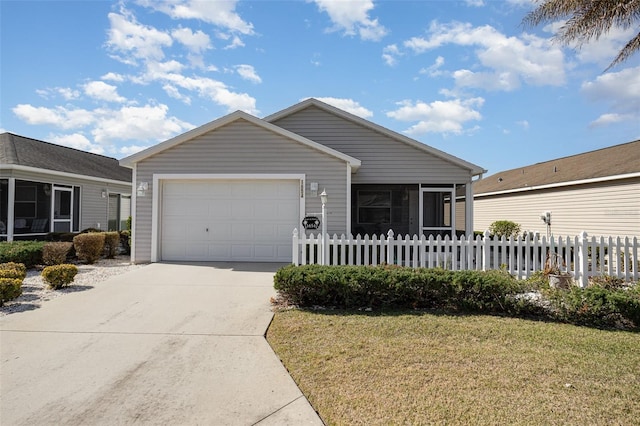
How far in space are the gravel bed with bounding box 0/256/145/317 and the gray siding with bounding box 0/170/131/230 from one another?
5.06m

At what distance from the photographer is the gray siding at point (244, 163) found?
35.0ft

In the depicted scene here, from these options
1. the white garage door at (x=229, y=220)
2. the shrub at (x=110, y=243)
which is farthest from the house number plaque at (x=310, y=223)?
the shrub at (x=110, y=243)

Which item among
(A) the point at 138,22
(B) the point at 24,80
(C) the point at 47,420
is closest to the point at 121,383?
(C) the point at 47,420

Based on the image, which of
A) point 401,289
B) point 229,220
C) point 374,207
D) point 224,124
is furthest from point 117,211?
point 401,289

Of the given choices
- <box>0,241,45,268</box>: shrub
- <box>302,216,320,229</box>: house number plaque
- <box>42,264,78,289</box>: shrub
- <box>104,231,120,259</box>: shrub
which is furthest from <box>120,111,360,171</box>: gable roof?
<box>42,264,78,289</box>: shrub

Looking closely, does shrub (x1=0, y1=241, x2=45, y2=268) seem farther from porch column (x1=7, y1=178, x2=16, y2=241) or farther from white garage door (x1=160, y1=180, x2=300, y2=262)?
porch column (x1=7, y1=178, x2=16, y2=241)

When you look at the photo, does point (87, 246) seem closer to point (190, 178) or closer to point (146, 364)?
point (190, 178)

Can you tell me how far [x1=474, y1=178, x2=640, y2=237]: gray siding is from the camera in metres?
12.5

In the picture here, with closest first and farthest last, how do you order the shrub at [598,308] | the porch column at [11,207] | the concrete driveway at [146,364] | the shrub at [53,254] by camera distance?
the concrete driveway at [146,364] → the shrub at [598,308] → the shrub at [53,254] → the porch column at [11,207]

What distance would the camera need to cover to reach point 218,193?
10.9 metres

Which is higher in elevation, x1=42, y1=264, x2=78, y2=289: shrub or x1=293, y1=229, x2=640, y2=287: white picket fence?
x1=293, y1=229, x2=640, y2=287: white picket fence

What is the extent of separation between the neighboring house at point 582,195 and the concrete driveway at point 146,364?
41.9ft

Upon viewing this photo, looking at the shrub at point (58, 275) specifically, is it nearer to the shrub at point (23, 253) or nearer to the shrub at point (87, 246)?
the shrub at point (23, 253)

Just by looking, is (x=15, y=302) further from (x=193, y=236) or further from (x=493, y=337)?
(x=493, y=337)
